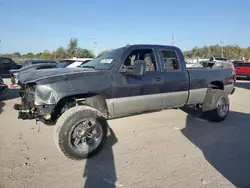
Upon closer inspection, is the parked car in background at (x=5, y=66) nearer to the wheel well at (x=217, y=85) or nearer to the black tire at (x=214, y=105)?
the wheel well at (x=217, y=85)

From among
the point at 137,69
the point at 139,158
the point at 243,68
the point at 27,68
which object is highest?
the point at 27,68

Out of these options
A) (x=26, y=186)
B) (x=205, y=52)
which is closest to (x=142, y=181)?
(x=26, y=186)

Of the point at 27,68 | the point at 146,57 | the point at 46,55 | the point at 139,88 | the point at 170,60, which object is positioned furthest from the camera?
the point at 46,55

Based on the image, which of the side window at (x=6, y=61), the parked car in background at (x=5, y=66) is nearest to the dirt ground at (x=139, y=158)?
the parked car in background at (x=5, y=66)

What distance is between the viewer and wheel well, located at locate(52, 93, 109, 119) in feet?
13.7

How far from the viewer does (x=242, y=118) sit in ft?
21.6

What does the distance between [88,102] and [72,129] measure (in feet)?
2.30

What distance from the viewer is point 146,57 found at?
16.8ft

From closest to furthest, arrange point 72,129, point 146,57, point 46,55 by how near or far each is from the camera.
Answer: point 72,129
point 146,57
point 46,55

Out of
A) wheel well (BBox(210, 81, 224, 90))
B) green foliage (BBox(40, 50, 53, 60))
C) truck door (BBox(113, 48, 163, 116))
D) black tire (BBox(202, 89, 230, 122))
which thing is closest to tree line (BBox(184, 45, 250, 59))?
green foliage (BBox(40, 50, 53, 60))

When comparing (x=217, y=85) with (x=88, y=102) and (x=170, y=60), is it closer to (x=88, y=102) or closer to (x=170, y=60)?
(x=170, y=60)

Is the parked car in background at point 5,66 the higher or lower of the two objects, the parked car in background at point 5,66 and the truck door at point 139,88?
the higher

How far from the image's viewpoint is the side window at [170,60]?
5.21m

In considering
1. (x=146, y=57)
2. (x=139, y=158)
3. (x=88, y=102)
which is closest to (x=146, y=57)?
(x=146, y=57)
